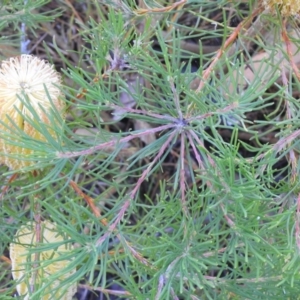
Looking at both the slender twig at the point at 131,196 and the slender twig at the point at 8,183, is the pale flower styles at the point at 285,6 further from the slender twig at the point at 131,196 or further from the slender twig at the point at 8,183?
the slender twig at the point at 8,183

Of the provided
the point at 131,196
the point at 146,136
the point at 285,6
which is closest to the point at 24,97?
the point at 131,196

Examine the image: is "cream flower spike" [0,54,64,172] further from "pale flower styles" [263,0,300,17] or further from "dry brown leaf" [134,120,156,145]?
"dry brown leaf" [134,120,156,145]

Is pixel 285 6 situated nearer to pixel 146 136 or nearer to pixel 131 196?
pixel 131 196

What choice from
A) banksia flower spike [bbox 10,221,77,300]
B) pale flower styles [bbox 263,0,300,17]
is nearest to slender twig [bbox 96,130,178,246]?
banksia flower spike [bbox 10,221,77,300]

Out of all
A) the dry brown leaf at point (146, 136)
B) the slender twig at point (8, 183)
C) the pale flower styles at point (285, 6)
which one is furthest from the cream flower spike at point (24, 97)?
the dry brown leaf at point (146, 136)

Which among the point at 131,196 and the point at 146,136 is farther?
the point at 146,136

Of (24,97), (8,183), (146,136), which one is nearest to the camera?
(24,97)
